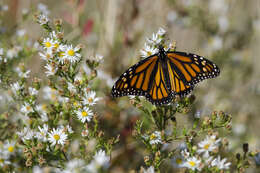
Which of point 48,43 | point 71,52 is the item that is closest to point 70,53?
point 71,52

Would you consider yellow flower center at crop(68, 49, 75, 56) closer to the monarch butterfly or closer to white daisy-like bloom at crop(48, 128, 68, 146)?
the monarch butterfly

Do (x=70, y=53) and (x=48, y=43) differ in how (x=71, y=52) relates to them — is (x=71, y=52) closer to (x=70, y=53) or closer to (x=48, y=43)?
(x=70, y=53)

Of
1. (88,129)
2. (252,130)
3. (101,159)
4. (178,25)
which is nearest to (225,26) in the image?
(178,25)

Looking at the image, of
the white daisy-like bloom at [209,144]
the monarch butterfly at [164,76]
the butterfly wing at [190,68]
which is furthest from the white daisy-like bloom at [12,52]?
the white daisy-like bloom at [209,144]

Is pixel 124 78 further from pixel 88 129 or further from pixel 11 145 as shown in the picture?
pixel 11 145

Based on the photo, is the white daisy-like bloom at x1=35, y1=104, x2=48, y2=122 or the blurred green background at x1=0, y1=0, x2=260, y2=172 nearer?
the white daisy-like bloom at x1=35, y1=104, x2=48, y2=122

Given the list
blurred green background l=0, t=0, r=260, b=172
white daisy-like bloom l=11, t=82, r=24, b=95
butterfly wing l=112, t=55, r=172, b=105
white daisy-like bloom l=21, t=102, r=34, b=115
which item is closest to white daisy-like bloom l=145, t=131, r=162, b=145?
butterfly wing l=112, t=55, r=172, b=105
